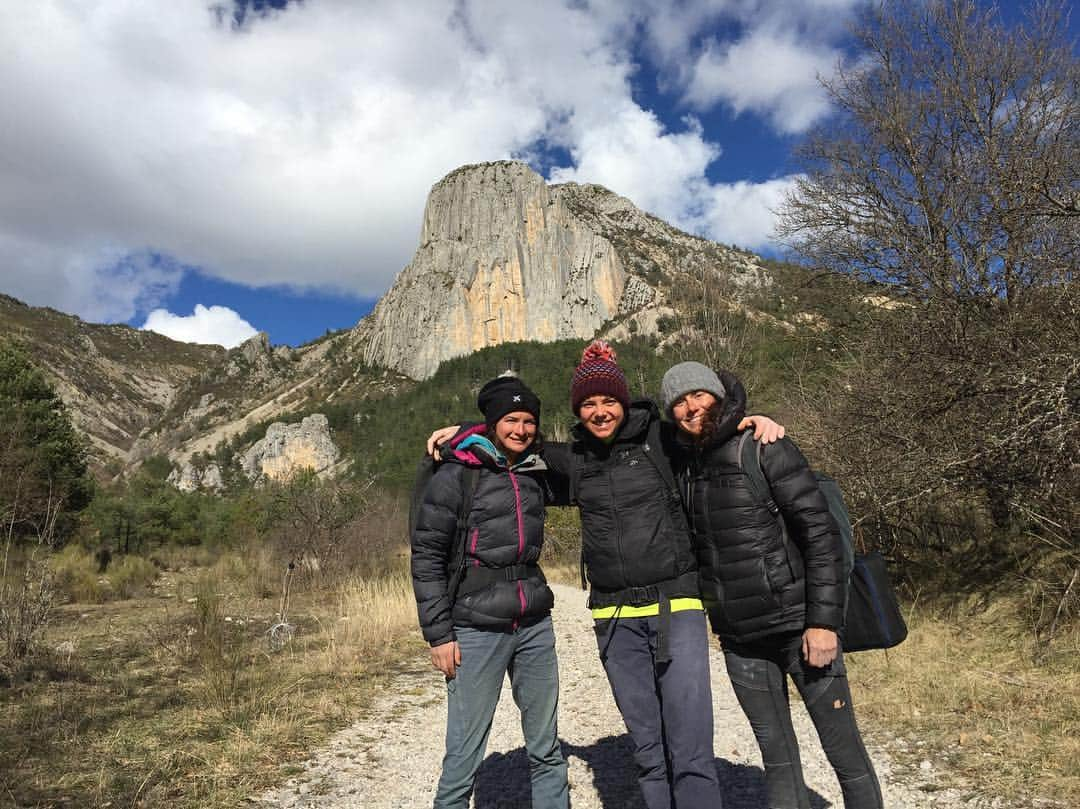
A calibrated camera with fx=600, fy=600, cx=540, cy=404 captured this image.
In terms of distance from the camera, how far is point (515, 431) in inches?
92.0

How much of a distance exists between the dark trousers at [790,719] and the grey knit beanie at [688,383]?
89cm

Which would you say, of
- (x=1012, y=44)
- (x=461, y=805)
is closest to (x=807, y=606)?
(x=461, y=805)

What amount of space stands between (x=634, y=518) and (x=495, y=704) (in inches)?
36.3

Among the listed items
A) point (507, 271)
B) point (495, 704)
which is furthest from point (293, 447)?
point (495, 704)

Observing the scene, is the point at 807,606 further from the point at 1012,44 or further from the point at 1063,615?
the point at 1012,44

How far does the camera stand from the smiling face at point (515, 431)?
7.67ft

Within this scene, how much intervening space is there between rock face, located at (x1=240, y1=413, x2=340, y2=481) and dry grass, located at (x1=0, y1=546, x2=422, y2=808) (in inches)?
2364

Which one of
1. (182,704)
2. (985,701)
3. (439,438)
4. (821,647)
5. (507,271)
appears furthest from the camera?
(507,271)

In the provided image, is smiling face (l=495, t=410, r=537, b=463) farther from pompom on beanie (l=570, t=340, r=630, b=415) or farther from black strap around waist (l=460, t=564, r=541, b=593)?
black strap around waist (l=460, t=564, r=541, b=593)

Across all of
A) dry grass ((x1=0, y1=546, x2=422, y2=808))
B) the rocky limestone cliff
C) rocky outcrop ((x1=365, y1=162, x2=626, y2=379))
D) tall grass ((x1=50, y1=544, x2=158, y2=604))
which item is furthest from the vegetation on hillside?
the rocky limestone cliff

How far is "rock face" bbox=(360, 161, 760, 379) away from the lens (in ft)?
264

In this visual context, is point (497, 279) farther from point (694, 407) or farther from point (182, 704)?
point (694, 407)

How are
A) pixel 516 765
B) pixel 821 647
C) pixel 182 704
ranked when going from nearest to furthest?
1. pixel 821 647
2. pixel 516 765
3. pixel 182 704

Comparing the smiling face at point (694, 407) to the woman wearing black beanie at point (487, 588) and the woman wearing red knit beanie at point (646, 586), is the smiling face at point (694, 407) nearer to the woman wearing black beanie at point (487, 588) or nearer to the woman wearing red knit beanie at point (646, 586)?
the woman wearing red knit beanie at point (646, 586)
